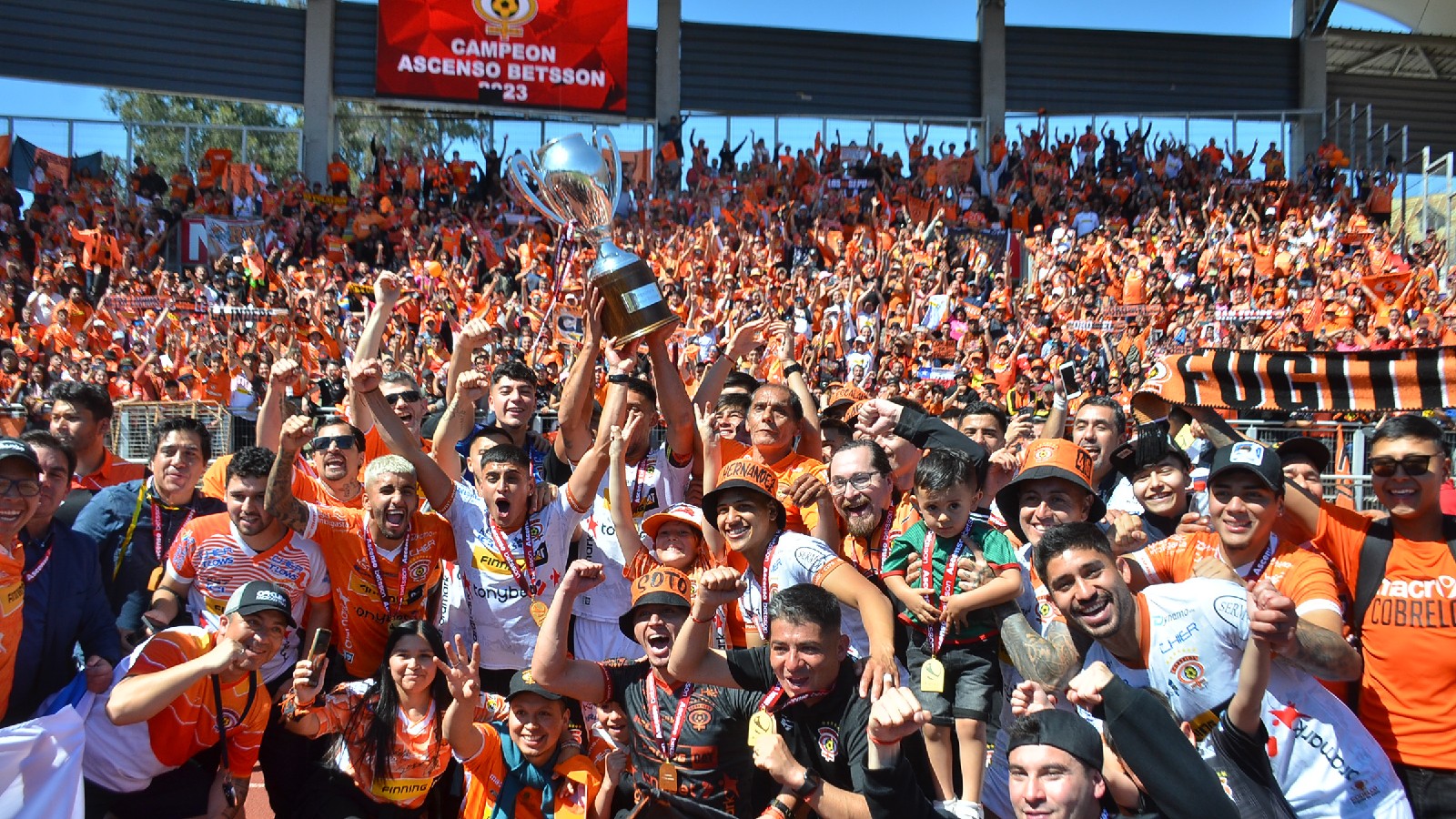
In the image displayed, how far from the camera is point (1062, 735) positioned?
298cm


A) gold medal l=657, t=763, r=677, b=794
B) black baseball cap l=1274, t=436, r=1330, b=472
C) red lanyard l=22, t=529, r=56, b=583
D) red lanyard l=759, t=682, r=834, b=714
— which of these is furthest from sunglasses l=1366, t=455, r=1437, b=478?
red lanyard l=22, t=529, r=56, b=583

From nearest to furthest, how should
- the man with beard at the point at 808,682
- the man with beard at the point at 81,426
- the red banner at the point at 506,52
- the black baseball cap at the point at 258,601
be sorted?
the man with beard at the point at 808,682 < the black baseball cap at the point at 258,601 < the man with beard at the point at 81,426 < the red banner at the point at 506,52

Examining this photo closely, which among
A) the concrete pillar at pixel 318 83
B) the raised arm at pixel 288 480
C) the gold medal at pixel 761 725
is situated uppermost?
the concrete pillar at pixel 318 83

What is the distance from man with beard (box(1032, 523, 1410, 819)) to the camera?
11.2 feet

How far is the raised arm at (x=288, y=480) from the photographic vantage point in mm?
4730

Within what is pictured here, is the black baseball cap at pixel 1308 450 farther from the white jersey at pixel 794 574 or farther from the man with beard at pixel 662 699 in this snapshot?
the man with beard at pixel 662 699

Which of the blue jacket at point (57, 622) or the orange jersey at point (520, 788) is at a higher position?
the blue jacket at point (57, 622)

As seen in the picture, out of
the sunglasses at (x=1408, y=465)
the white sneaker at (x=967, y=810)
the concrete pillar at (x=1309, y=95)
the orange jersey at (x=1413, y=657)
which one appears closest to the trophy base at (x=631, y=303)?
the white sneaker at (x=967, y=810)

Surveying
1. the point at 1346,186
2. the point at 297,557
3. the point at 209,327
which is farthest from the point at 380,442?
the point at 1346,186

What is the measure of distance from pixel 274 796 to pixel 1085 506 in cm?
350

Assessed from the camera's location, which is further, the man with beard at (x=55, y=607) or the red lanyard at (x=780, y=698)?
the man with beard at (x=55, y=607)

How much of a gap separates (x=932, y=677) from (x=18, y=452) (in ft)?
10.9

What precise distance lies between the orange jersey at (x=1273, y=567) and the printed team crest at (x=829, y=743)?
4.52 ft

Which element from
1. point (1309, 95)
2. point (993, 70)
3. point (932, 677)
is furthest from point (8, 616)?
point (1309, 95)
